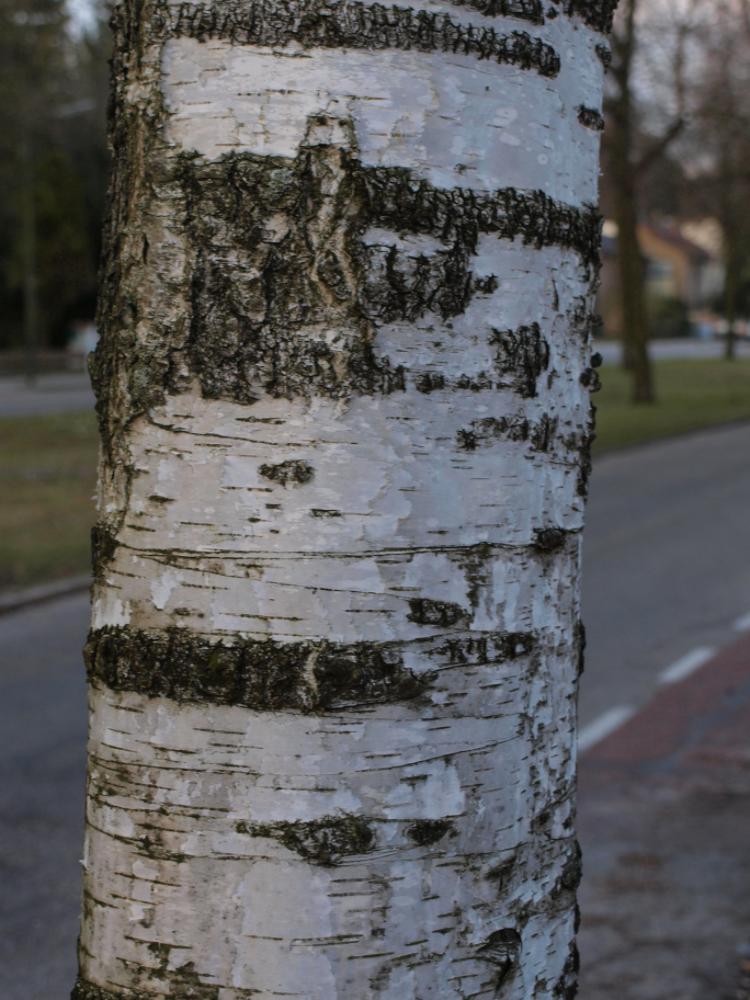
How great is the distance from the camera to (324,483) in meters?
1.22

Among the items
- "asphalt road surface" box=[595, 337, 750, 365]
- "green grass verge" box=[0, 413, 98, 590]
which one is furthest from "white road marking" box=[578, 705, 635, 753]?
"asphalt road surface" box=[595, 337, 750, 365]

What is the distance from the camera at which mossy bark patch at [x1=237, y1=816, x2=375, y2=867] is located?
1232 millimetres

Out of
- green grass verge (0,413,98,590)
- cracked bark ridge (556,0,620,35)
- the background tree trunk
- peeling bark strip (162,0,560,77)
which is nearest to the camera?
peeling bark strip (162,0,560,77)

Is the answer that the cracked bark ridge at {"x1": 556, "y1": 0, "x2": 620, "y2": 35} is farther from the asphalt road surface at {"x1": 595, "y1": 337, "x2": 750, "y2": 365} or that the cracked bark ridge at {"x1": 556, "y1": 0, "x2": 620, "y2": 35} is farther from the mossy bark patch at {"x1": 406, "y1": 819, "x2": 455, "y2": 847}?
the asphalt road surface at {"x1": 595, "y1": 337, "x2": 750, "y2": 365}

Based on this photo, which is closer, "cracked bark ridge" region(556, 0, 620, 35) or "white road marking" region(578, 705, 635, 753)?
"cracked bark ridge" region(556, 0, 620, 35)

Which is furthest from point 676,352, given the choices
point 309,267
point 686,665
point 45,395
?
point 309,267

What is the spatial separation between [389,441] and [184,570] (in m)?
0.22

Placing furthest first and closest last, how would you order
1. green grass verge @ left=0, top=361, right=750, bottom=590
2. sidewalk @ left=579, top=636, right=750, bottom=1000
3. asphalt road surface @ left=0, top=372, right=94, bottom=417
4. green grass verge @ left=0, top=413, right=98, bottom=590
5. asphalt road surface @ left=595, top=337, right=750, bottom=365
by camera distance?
asphalt road surface @ left=595, top=337, right=750, bottom=365
asphalt road surface @ left=0, top=372, right=94, bottom=417
green grass verge @ left=0, top=361, right=750, bottom=590
green grass verge @ left=0, top=413, right=98, bottom=590
sidewalk @ left=579, top=636, right=750, bottom=1000

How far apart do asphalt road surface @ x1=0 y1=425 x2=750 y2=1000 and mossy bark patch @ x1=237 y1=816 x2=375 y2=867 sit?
344 cm

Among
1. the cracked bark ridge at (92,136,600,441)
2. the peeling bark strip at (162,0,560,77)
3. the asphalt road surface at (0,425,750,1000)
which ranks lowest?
the asphalt road surface at (0,425,750,1000)

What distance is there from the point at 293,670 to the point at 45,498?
14106mm

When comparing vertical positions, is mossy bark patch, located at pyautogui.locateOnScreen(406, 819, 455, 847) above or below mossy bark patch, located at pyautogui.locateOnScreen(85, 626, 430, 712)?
below

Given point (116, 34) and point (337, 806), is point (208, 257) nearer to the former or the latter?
point (116, 34)

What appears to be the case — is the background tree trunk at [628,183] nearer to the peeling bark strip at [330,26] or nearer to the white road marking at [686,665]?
the white road marking at [686,665]
